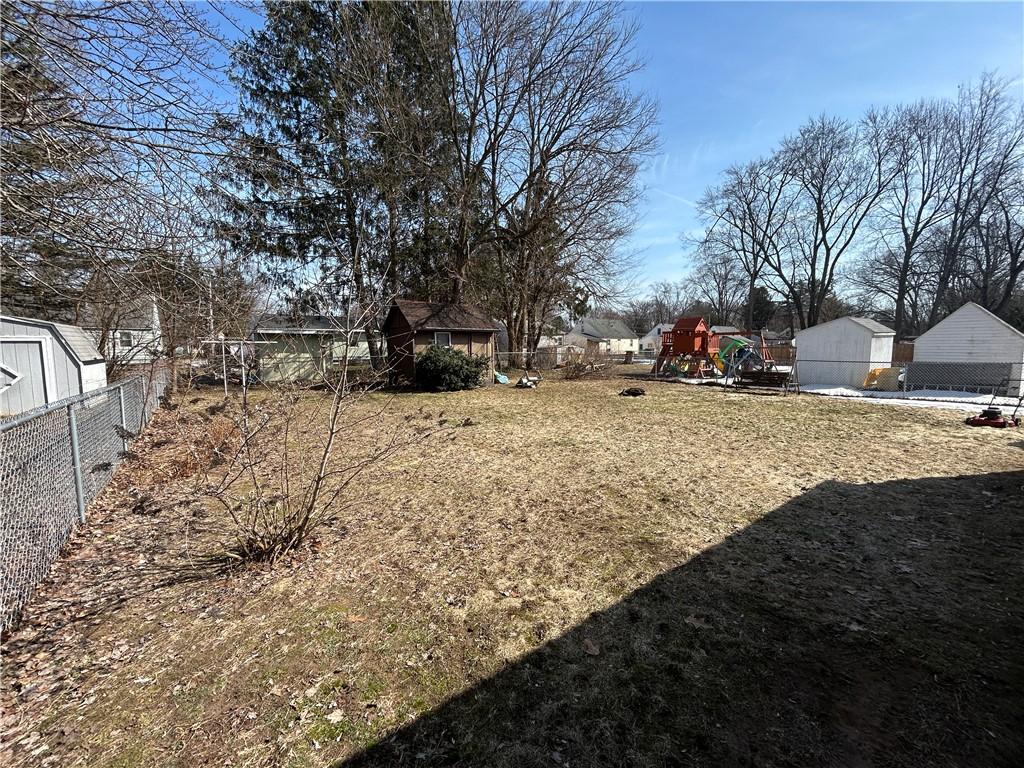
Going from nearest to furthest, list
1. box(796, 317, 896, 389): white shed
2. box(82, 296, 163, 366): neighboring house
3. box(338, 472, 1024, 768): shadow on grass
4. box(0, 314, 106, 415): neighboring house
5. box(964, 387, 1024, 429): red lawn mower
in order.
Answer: box(338, 472, 1024, 768): shadow on grass
box(0, 314, 106, 415): neighboring house
box(964, 387, 1024, 429): red lawn mower
box(82, 296, 163, 366): neighboring house
box(796, 317, 896, 389): white shed

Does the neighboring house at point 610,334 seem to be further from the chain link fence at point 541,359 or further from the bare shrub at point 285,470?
the bare shrub at point 285,470

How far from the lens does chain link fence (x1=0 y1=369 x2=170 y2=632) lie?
3.05 meters

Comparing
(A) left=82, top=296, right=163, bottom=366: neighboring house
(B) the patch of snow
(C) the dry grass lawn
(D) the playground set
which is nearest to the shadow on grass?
(C) the dry grass lawn

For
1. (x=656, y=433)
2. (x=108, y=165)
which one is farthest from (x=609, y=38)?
(x=108, y=165)

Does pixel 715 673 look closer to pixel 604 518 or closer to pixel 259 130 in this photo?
pixel 604 518

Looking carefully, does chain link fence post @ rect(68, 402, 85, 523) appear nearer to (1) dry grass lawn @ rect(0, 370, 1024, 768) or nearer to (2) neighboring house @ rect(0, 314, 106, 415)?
(1) dry grass lawn @ rect(0, 370, 1024, 768)

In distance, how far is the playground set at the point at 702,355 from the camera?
2219 cm

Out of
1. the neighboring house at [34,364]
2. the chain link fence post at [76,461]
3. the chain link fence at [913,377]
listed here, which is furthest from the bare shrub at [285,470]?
the chain link fence at [913,377]

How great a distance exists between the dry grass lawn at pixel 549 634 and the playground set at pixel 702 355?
1723 centimetres

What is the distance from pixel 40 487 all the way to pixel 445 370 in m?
13.2

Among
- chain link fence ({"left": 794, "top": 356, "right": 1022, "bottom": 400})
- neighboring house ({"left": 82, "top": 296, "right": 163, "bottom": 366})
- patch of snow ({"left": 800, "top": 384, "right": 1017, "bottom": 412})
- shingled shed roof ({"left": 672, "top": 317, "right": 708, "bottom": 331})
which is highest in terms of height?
shingled shed roof ({"left": 672, "top": 317, "right": 708, "bottom": 331})

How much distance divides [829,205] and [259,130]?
37.2 metres

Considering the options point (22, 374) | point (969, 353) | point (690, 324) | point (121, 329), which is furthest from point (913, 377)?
point (121, 329)

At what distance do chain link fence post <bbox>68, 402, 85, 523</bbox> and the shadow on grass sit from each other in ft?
14.2
